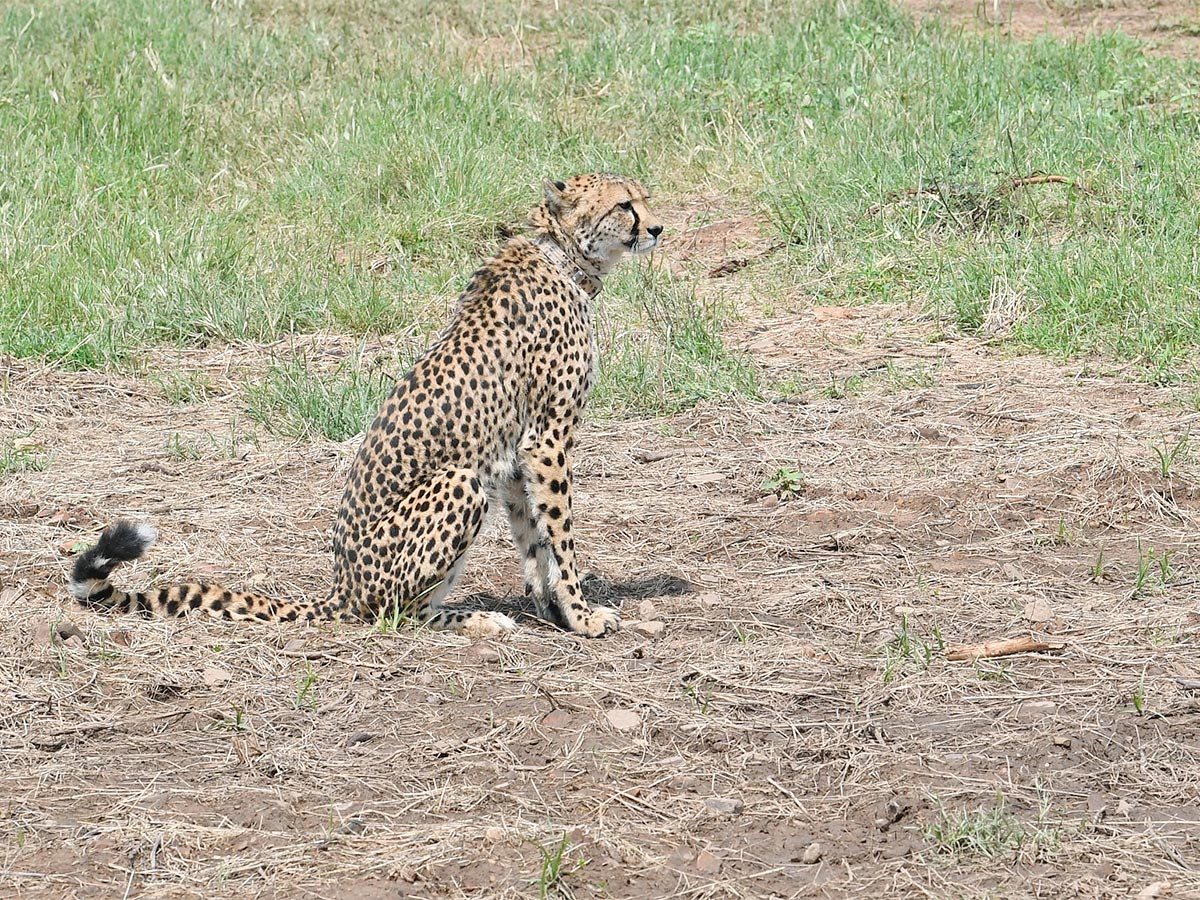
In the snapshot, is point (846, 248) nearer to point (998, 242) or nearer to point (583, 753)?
point (998, 242)

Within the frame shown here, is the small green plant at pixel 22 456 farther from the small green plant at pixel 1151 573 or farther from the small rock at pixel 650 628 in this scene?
the small green plant at pixel 1151 573

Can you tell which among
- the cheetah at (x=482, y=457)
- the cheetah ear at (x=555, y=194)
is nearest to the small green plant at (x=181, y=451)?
the cheetah at (x=482, y=457)

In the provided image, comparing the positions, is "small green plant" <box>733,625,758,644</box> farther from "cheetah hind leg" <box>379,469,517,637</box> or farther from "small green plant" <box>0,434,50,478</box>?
"small green plant" <box>0,434,50,478</box>

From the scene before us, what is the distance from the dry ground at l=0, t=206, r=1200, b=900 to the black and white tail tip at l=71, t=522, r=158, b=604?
0.10 meters

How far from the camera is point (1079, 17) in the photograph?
35.2ft

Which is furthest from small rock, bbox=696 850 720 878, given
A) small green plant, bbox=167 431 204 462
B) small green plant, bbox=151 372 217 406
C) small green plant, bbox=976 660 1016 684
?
small green plant, bbox=151 372 217 406

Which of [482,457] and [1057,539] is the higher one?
[482,457]

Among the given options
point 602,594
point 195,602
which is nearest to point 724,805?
point 602,594

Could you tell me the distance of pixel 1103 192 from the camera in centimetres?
741

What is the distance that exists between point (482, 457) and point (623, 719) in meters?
0.97

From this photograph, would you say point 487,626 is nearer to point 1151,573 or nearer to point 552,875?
point 552,875

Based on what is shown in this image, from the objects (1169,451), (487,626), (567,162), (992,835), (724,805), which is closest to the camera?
(992,835)

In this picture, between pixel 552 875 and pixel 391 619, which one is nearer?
pixel 552 875

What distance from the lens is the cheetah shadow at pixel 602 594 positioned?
4785mm
